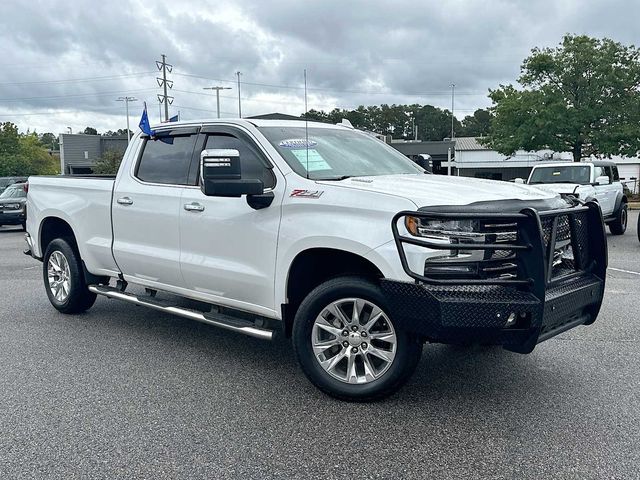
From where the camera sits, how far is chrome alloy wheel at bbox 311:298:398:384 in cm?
416

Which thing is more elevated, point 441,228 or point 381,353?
point 441,228

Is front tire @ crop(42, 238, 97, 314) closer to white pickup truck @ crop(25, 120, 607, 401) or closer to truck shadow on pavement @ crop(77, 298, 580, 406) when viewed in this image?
truck shadow on pavement @ crop(77, 298, 580, 406)

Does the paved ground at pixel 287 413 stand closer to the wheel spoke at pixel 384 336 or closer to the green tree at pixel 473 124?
the wheel spoke at pixel 384 336

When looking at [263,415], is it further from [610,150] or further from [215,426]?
[610,150]

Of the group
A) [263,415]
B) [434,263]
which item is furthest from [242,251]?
[434,263]

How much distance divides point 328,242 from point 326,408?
3.69 ft

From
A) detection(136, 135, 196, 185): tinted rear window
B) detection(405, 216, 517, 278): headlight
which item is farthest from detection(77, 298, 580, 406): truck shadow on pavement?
detection(136, 135, 196, 185): tinted rear window

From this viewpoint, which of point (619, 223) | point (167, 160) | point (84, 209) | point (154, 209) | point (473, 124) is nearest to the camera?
point (154, 209)

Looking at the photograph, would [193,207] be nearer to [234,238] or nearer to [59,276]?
[234,238]

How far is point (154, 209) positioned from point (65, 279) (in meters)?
2.08

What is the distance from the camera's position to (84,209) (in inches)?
253

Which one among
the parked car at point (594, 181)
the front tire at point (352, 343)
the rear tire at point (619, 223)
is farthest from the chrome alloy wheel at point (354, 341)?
the rear tire at point (619, 223)

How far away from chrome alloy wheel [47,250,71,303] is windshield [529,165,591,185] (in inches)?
435

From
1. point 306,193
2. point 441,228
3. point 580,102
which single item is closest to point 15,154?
point 580,102
